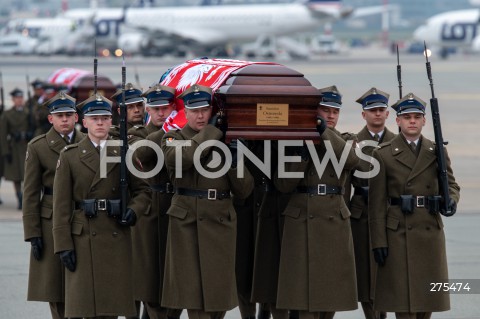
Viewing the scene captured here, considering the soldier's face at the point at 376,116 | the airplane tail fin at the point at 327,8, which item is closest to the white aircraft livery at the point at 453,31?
the airplane tail fin at the point at 327,8

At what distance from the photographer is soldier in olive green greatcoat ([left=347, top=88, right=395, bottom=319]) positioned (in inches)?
316

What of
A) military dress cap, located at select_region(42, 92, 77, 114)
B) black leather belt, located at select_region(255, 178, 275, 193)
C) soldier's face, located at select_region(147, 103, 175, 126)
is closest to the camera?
black leather belt, located at select_region(255, 178, 275, 193)

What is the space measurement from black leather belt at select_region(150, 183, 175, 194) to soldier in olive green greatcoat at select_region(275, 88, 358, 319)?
0.71 m

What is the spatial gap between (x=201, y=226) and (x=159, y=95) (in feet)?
3.63

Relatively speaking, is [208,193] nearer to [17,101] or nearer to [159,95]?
[159,95]

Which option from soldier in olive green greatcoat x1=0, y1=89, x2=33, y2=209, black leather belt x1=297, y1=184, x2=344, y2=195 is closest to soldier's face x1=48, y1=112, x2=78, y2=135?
black leather belt x1=297, y1=184, x2=344, y2=195

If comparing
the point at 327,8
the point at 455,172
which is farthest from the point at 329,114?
the point at 327,8

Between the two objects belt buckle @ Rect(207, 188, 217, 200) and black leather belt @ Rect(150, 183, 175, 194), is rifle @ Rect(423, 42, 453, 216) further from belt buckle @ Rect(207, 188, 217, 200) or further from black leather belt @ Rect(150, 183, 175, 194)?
black leather belt @ Rect(150, 183, 175, 194)

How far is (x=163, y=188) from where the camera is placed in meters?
7.79

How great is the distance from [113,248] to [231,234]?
0.69 m

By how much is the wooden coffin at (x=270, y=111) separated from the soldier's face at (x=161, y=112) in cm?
98

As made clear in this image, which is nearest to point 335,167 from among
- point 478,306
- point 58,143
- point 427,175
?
point 427,175

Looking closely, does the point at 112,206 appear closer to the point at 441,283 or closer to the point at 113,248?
the point at 113,248

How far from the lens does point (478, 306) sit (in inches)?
366
